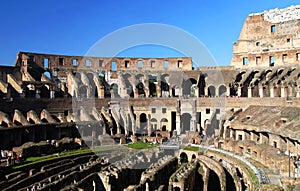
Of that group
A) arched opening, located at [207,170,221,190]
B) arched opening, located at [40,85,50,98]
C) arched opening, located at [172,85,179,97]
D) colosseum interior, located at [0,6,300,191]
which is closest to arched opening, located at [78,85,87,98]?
colosseum interior, located at [0,6,300,191]

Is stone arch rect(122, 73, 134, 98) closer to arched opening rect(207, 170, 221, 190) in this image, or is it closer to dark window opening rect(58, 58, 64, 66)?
dark window opening rect(58, 58, 64, 66)

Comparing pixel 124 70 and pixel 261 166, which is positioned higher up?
pixel 124 70

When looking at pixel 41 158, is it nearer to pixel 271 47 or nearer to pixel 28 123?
pixel 28 123

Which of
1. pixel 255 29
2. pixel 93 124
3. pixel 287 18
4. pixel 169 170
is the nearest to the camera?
pixel 169 170

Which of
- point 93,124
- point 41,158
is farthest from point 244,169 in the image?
point 93,124

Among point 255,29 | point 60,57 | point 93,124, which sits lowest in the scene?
point 93,124

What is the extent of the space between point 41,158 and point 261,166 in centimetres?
1974

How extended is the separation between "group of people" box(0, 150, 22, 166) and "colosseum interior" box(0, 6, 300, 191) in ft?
0.31

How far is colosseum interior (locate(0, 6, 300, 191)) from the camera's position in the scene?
25.5 meters

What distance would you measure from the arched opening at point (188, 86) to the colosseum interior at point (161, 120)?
0.57ft

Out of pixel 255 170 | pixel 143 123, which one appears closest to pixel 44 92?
pixel 143 123

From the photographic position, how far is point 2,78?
46.9 m

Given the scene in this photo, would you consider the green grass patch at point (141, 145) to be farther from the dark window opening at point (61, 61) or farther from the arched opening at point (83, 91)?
the dark window opening at point (61, 61)

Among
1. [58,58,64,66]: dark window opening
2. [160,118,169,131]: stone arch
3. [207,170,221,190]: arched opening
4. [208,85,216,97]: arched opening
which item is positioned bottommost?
[207,170,221,190]: arched opening
